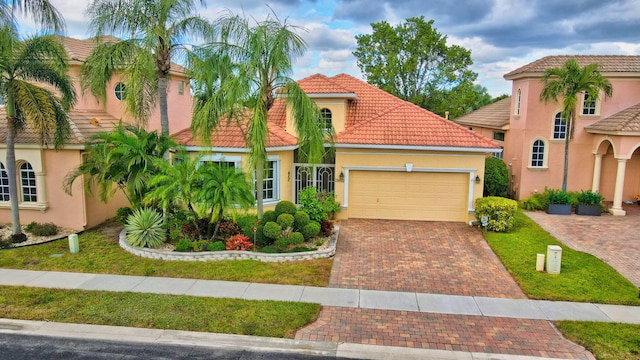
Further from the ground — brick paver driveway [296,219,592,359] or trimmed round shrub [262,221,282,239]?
trimmed round shrub [262,221,282,239]

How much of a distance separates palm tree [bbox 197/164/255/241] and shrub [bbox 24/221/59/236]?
612 centimetres

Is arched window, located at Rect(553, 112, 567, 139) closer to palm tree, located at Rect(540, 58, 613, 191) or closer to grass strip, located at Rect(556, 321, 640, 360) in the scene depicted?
palm tree, located at Rect(540, 58, 613, 191)

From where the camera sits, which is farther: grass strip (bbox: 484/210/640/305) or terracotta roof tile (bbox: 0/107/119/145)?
terracotta roof tile (bbox: 0/107/119/145)

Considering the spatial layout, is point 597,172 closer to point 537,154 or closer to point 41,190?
point 537,154

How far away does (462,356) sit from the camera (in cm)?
796

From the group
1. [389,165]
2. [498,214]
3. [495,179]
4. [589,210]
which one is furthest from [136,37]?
[589,210]

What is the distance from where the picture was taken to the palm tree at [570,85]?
18422 mm

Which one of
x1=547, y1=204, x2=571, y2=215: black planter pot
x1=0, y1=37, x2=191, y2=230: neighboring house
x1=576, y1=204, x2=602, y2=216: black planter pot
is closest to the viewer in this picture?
x1=0, y1=37, x2=191, y2=230: neighboring house

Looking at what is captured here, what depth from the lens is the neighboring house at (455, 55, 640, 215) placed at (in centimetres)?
2005

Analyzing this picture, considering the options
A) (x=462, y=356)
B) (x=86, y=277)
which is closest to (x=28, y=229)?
(x=86, y=277)

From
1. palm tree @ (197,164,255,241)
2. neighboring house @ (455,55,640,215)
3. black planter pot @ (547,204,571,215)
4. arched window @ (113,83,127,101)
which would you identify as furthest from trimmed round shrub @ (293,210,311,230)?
neighboring house @ (455,55,640,215)

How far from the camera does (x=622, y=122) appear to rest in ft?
62.0

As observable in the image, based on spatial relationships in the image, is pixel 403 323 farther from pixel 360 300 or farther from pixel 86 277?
pixel 86 277

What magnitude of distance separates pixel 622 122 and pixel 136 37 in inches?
758
